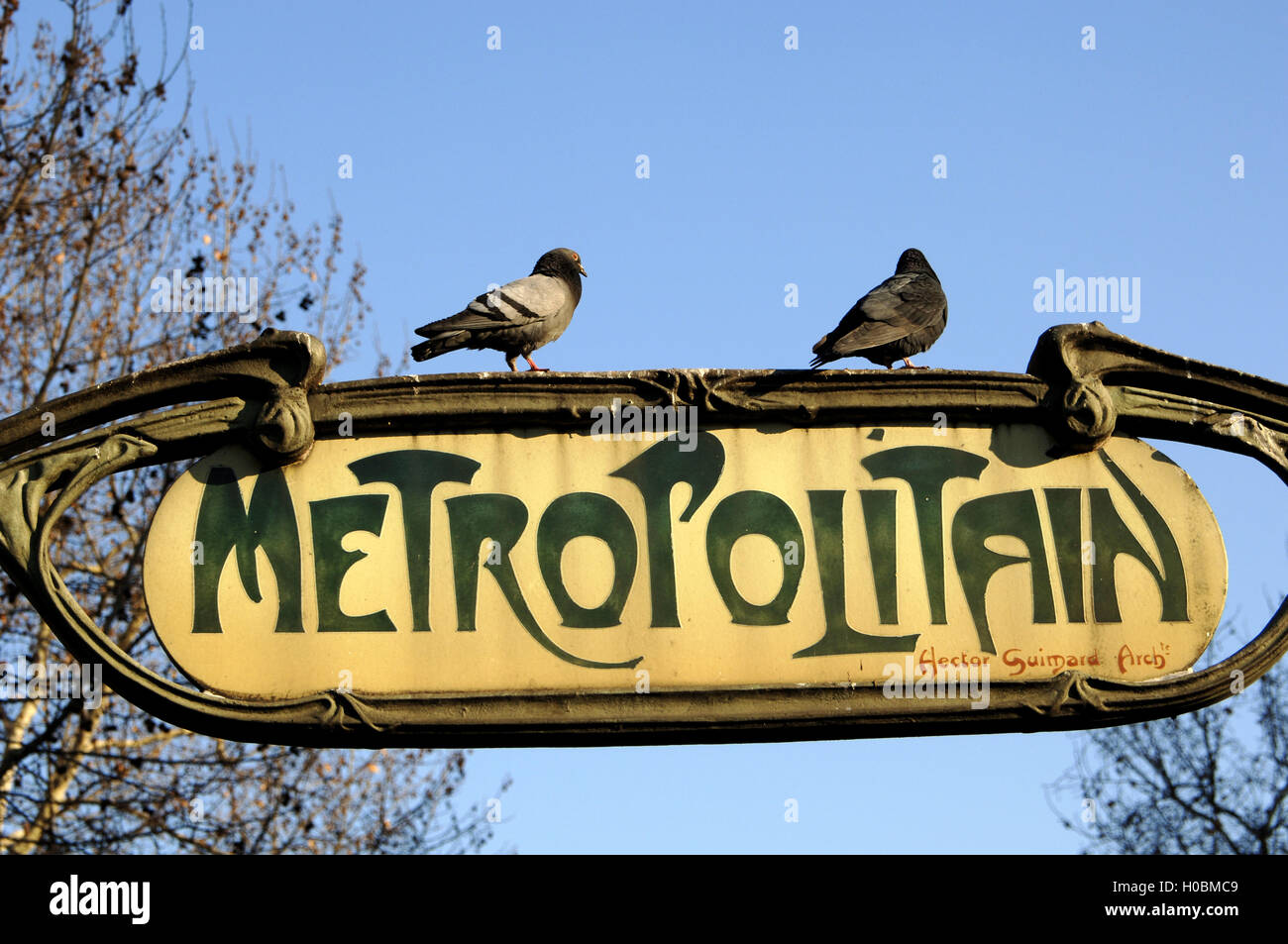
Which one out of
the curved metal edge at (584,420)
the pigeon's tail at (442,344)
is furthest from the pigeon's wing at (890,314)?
the pigeon's tail at (442,344)

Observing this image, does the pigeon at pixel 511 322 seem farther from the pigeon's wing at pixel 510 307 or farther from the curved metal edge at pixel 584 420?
the curved metal edge at pixel 584 420

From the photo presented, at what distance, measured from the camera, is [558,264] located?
6852 millimetres

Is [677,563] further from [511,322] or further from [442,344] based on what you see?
[511,322]

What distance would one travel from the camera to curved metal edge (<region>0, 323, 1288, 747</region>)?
3660 millimetres

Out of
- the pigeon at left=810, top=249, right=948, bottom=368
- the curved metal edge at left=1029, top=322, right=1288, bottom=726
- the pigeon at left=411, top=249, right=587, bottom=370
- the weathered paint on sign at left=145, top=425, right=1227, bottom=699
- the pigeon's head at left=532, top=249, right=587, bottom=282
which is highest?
the pigeon's head at left=532, top=249, right=587, bottom=282

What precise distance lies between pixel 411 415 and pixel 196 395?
61 centimetres

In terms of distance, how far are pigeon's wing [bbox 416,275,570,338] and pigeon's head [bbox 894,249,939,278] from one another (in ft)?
4.49

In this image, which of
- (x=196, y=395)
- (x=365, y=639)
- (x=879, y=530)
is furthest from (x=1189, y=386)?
(x=196, y=395)

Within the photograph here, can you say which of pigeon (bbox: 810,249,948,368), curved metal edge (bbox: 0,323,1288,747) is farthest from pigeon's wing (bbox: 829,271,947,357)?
curved metal edge (bbox: 0,323,1288,747)

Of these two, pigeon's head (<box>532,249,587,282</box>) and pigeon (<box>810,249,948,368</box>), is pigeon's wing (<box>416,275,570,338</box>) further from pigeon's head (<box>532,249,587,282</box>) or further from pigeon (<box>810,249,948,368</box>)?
pigeon (<box>810,249,948,368</box>)

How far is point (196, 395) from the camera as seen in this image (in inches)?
161

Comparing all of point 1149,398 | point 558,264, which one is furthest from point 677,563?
point 558,264

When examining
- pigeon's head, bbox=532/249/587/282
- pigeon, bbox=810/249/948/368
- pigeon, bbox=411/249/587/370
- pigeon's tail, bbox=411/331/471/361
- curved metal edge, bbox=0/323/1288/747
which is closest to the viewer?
curved metal edge, bbox=0/323/1288/747

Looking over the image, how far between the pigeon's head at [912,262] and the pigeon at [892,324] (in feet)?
0.57
